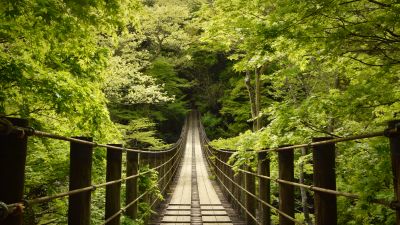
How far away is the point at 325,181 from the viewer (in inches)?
90.5

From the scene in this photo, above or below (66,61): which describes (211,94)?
above

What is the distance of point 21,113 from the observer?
432cm

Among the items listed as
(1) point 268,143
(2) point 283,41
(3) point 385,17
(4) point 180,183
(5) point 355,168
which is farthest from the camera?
(4) point 180,183

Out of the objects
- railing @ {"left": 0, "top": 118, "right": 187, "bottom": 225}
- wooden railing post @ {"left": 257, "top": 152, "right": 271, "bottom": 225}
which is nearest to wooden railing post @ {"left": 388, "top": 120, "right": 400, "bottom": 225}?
railing @ {"left": 0, "top": 118, "right": 187, "bottom": 225}

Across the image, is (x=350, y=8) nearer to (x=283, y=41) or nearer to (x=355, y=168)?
(x=283, y=41)

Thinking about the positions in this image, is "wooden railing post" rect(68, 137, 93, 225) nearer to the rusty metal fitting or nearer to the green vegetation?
the rusty metal fitting

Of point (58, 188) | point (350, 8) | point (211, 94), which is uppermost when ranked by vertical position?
point (211, 94)

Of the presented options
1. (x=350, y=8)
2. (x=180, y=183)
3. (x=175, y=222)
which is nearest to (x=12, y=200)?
(x=350, y=8)

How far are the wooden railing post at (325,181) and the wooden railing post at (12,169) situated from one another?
1.76m

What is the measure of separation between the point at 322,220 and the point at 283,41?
236 centimetres

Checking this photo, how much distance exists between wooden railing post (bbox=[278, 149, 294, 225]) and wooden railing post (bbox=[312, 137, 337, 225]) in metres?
0.85

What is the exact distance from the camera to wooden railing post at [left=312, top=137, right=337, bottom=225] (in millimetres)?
2293

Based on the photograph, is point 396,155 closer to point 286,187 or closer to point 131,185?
Result: point 286,187

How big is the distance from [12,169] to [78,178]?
0.84m
